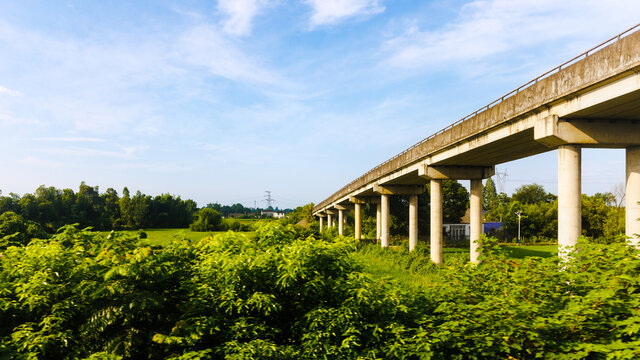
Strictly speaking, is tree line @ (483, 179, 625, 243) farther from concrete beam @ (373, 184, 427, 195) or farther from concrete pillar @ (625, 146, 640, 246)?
concrete pillar @ (625, 146, 640, 246)

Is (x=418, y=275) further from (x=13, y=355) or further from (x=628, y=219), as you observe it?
(x=13, y=355)

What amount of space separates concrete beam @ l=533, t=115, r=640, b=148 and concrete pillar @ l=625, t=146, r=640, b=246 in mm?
590

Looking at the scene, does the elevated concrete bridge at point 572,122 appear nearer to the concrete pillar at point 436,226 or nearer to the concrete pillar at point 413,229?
the concrete pillar at point 436,226

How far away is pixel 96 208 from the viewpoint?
89.1 m

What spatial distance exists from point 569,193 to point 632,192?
255 centimetres

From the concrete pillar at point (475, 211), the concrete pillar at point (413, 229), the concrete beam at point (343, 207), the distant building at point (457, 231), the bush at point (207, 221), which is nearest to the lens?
the concrete pillar at point (475, 211)

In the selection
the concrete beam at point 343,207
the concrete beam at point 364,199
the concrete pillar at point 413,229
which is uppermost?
the concrete beam at point 364,199

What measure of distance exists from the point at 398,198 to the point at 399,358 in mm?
48328

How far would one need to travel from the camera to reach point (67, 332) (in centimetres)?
618

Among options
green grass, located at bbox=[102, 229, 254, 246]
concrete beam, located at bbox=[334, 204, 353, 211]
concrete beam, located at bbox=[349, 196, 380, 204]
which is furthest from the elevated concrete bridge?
concrete beam, located at bbox=[334, 204, 353, 211]

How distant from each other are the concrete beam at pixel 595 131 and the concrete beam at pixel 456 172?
12647 millimetres

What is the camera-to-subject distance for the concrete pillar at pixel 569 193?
14.4 meters

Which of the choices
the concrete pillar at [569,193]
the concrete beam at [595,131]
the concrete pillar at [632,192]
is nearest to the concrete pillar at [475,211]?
the concrete pillar at [569,193]

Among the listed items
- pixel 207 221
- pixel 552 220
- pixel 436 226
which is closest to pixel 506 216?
pixel 552 220
